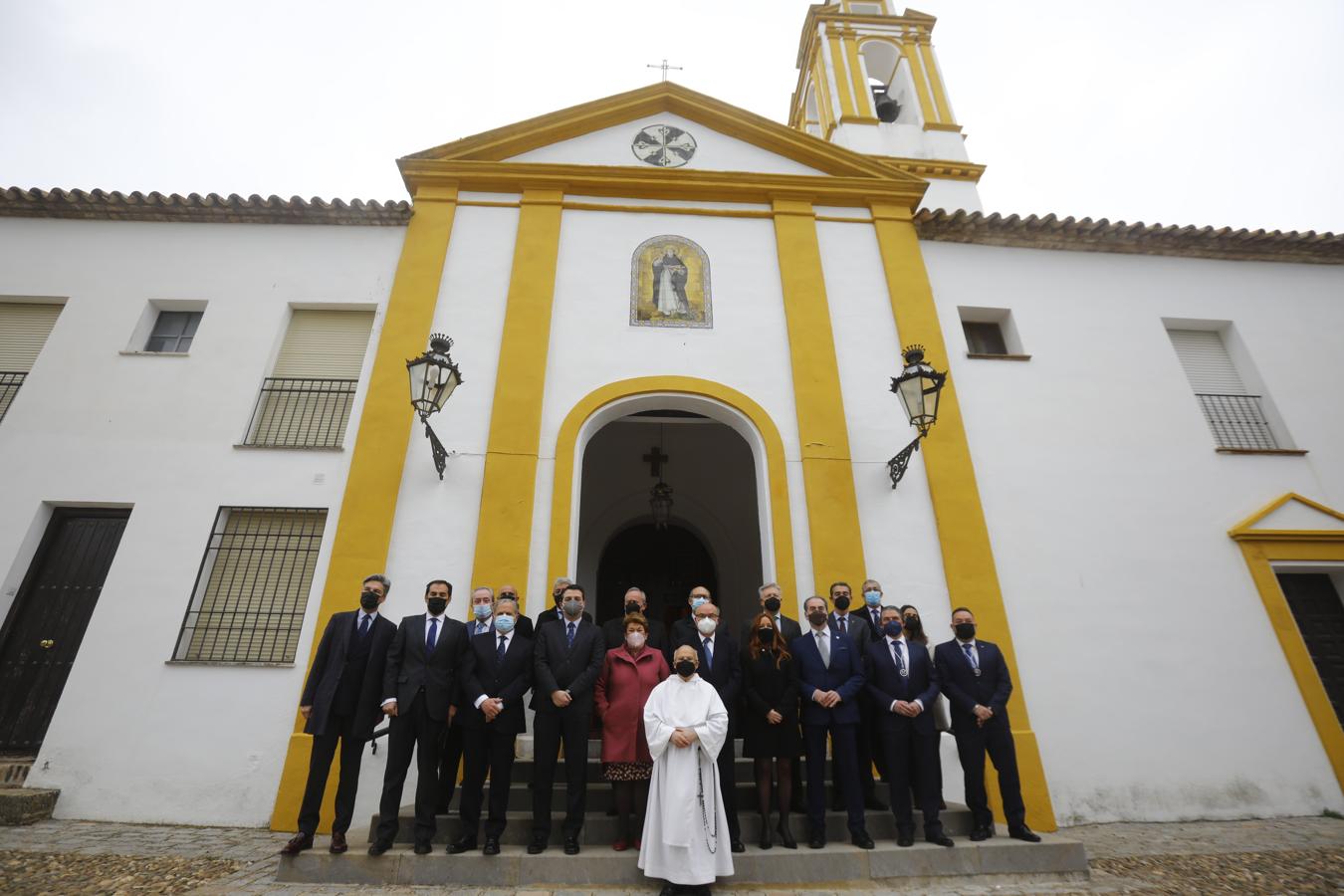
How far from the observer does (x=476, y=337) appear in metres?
7.54

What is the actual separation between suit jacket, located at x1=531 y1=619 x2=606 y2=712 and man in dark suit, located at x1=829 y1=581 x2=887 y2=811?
1861 mm

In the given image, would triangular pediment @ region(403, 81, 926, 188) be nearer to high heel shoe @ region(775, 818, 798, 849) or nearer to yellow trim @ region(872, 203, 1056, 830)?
yellow trim @ region(872, 203, 1056, 830)

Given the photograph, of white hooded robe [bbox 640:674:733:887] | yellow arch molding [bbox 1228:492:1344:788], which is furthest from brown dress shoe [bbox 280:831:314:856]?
yellow arch molding [bbox 1228:492:1344:788]

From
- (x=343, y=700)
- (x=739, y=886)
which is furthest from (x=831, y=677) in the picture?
(x=343, y=700)

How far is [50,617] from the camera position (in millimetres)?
6562

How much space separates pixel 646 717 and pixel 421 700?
5.31ft

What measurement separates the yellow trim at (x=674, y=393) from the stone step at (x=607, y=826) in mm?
2264

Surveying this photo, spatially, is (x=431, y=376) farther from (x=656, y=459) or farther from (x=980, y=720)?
(x=980, y=720)

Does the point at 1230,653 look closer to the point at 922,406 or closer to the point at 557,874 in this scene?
the point at 922,406

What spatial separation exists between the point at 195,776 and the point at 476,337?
4.99 m

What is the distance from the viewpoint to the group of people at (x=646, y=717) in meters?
4.25

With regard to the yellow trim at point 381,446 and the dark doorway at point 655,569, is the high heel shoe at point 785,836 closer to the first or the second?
the yellow trim at point 381,446

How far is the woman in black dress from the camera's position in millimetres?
4484

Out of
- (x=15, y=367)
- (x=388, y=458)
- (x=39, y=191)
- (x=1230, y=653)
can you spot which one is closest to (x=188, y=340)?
(x=15, y=367)
